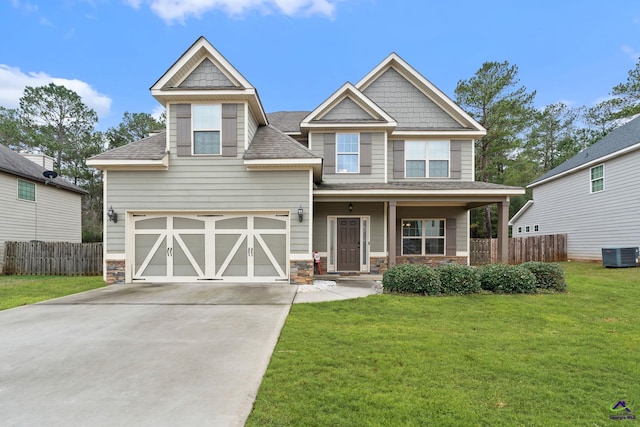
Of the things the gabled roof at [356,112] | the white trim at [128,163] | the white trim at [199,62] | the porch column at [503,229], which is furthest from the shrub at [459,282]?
the white trim at [128,163]

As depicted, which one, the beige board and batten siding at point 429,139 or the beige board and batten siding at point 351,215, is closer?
the beige board and batten siding at point 351,215

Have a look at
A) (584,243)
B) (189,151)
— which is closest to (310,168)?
(189,151)

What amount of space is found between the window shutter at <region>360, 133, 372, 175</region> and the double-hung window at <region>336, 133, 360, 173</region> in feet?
0.49

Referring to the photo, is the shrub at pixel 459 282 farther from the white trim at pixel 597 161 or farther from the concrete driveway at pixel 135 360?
the white trim at pixel 597 161

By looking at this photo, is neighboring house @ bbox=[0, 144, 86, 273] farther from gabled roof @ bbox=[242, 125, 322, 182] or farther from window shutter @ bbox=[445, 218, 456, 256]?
window shutter @ bbox=[445, 218, 456, 256]

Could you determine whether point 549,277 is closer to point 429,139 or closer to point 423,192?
point 423,192

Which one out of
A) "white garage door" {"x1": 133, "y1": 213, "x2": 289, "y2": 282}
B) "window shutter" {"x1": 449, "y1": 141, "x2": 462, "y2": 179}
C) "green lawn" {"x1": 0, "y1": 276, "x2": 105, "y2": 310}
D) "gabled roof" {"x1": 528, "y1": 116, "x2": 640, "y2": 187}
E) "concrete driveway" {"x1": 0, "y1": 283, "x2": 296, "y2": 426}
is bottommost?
"green lawn" {"x1": 0, "y1": 276, "x2": 105, "y2": 310}

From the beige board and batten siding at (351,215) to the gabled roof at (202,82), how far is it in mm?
4635

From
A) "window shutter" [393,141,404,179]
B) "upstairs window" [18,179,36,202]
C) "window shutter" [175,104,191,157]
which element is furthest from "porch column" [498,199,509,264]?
"upstairs window" [18,179,36,202]

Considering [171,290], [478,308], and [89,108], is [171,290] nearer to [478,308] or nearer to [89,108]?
[478,308]

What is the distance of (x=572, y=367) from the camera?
3.68 meters

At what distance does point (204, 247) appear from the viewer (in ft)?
31.9

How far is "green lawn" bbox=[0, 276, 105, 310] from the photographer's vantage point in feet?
24.6

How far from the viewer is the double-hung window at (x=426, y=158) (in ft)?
40.7
